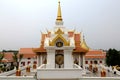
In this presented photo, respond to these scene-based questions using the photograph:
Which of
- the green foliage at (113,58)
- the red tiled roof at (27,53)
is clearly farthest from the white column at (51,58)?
the red tiled roof at (27,53)

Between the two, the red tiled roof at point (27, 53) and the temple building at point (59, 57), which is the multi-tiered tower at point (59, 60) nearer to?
the temple building at point (59, 57)

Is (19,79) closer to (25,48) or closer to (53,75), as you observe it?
(53,75)

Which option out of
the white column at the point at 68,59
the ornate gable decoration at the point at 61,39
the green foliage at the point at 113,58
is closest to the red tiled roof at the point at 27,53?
the green foliage at the point at 113,58

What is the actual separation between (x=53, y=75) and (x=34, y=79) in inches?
56.4

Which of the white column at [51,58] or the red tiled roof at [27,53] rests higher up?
the red tiled roof at [27,53]

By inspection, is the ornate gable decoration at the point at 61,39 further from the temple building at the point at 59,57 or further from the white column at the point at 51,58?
the white column at the point at 51,58

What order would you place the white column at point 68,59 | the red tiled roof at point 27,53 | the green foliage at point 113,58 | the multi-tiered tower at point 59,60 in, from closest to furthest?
the multi-tiered tower at point 59,60, the white column at point 68,59, the green foliage at point 113,58, the red tiled roof at point 27,53

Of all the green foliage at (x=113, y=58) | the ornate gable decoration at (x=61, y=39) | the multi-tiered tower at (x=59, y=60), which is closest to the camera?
the multi-tiered tower at (x=59, y=60)

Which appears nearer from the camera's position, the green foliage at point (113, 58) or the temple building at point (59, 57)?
the temple building at point (59, 57)

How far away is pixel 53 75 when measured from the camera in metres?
18.2

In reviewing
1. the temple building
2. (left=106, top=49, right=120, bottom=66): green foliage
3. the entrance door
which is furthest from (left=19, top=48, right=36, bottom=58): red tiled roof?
the entrance door

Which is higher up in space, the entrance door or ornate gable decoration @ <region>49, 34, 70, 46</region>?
ornate gable decoration @ <region>49, 34, 70, 46</region>

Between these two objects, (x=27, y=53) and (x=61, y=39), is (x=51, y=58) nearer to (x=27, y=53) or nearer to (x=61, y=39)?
(x=61, y=39)

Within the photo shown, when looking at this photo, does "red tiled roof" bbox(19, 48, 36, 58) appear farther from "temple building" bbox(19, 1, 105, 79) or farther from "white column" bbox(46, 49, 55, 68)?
"white column" bbox(46, 49, 55, 68)
